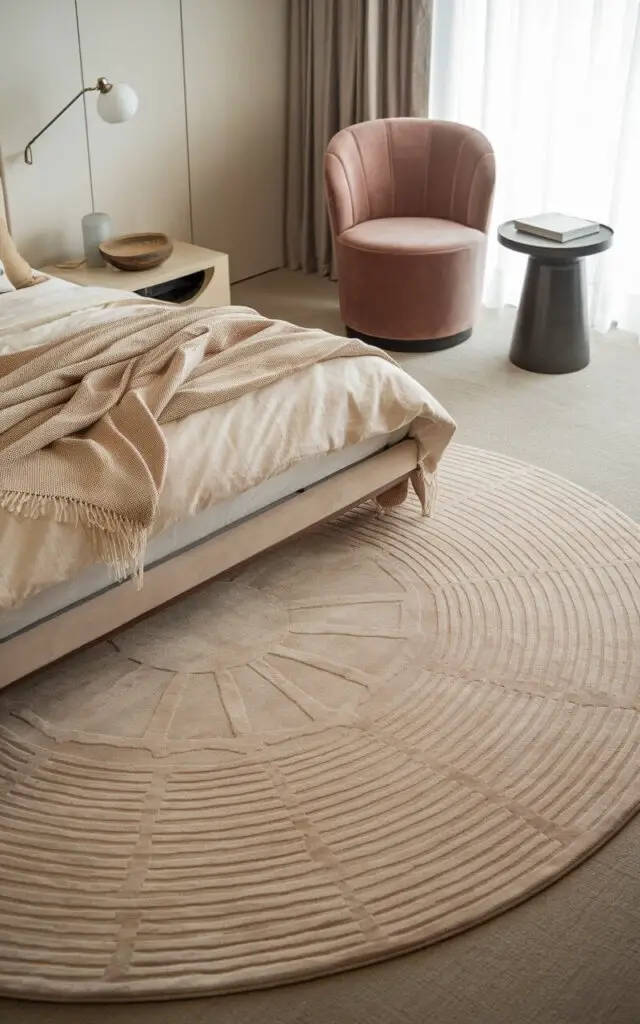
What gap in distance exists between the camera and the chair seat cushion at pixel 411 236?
13.8 ft

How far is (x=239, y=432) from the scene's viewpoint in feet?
8.92

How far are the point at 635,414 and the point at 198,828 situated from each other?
8.06 feet

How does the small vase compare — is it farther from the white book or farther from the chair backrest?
the white book

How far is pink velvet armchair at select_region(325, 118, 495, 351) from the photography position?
166 inches

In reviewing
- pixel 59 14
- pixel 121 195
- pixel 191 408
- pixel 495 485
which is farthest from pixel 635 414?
pixel 59 14

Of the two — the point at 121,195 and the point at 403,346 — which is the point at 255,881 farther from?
the point at 121,195

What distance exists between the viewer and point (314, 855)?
7.14 feet

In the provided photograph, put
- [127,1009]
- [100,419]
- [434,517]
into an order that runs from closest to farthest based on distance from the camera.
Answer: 1. [127,1009]
2. [100,419]
3. [434,517]

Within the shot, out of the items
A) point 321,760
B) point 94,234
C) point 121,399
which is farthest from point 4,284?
point 321,760

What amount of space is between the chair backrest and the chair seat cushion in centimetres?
7

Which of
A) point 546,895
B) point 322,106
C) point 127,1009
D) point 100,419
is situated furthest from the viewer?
point 322,106

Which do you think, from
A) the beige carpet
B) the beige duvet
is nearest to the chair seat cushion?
the beige duvet

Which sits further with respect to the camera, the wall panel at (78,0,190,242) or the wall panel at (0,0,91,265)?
the wall panel at (78,0,190,242)

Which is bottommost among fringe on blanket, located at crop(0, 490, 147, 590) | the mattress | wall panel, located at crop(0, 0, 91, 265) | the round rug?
the round rug
